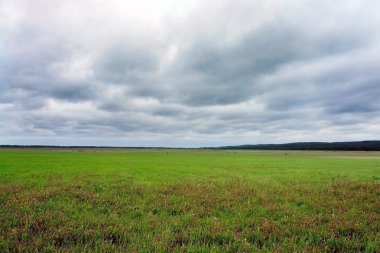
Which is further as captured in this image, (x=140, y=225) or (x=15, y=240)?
(x=140, y=225)

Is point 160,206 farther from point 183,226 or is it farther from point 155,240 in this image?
point 155,240

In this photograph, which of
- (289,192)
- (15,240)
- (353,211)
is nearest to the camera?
(15,240)

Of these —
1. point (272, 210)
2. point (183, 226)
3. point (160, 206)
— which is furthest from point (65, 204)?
point (272, 210)

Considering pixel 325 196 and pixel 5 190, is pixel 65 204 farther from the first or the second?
pixel 325 196

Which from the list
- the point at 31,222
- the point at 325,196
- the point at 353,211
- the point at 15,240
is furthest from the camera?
the point at 325,196

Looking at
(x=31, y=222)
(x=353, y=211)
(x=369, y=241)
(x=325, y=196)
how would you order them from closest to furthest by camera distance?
1. (x=369, y=241)
2. (x=31, y=222)
3. (x=353, y=211)
4. (x=325, y=196)

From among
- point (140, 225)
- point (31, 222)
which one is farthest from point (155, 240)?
point (31, 222)

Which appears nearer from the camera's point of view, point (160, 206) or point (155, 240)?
point (155, 240)

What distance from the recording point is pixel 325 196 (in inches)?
539

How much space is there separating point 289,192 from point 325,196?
1.81 m

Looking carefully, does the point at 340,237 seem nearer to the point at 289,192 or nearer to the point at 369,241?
the point at 369,241

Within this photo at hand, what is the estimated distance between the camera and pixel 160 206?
1105cm

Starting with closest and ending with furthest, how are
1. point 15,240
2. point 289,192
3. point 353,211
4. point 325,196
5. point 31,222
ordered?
1. point 15,240
2. point 31,222
3. point 353,211
4. point 325,196
5. point 289,192

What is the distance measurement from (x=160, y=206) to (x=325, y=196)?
28.4 ft
